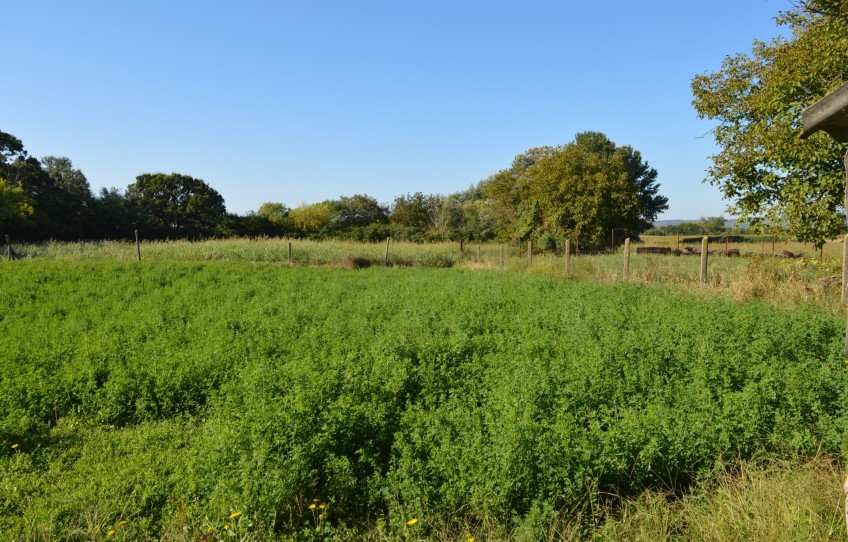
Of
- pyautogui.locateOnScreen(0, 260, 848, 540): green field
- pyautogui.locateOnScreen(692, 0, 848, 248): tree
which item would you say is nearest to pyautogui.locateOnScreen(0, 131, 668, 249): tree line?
pyautogui.locateOnScreen(692, 0, 848, 248): tree

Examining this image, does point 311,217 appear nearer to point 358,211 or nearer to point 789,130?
point 358,211

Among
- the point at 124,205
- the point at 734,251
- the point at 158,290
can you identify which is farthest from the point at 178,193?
the point at 734,251

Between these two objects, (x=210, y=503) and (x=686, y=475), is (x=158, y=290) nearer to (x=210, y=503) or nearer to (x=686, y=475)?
(x=210, y=503)

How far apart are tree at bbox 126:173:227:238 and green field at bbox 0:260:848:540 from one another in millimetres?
42555

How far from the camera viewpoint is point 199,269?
19219 millimetres

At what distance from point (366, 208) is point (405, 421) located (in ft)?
180

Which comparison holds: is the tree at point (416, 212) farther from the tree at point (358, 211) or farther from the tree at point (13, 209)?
the tree at point (13, 209)

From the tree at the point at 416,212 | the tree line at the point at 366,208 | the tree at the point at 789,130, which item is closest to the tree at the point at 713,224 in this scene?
the tree line at the point at 366,208

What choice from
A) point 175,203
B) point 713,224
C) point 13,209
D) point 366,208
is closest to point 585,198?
point 366,208

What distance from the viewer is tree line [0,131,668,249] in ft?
114

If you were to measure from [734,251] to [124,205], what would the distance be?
47.0 m

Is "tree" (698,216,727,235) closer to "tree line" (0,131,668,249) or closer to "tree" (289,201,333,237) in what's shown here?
"tree line" (0,131,668,249)

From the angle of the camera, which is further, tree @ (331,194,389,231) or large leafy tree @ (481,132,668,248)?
tree @ (331,194,389,231)

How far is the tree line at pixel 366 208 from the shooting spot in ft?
114
